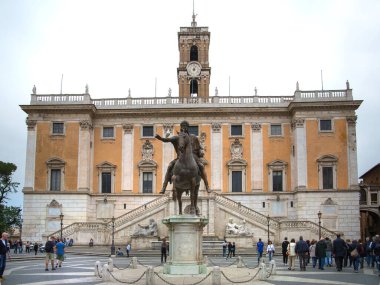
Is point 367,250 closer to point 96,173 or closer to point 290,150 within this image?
point 290,150

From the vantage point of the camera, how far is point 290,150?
49.6m

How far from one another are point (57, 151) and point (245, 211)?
18.0 meters

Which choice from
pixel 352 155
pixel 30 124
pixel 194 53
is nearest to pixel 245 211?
pixel 352 155

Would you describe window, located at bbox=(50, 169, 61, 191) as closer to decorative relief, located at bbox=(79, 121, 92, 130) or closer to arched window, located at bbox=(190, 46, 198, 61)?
decorative relief, located at bbox=(79, 121, 92, 130)

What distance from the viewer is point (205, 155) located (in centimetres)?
4984

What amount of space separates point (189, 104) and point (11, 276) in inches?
1251

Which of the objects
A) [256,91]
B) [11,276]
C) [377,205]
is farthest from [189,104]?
[11,276]

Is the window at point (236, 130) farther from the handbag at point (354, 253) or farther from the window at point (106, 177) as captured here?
the handbag at point (354, 253)

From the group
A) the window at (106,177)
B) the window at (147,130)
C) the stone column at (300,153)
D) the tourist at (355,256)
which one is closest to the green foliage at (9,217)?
the window at (106,177)

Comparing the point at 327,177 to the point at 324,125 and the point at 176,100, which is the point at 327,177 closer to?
the point at 324,125

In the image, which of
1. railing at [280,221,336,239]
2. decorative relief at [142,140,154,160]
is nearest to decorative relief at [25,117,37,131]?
decorative relief at [142,140,154,160]

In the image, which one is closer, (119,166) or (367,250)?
(367,250)

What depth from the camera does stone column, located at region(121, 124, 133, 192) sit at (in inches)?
1955

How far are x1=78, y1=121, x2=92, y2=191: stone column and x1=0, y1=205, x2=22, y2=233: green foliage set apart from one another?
20.9m
